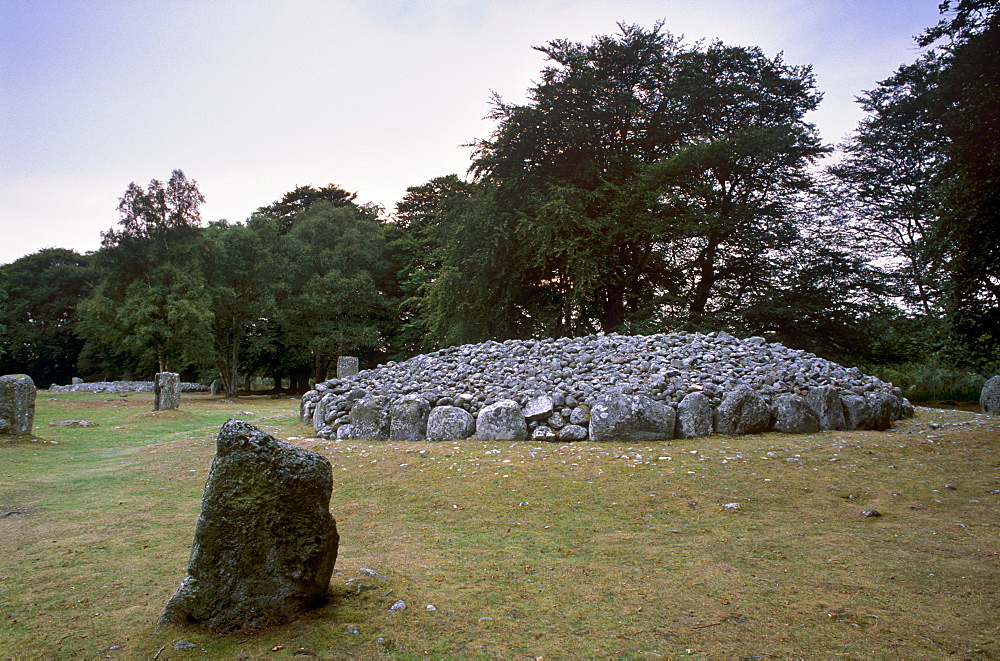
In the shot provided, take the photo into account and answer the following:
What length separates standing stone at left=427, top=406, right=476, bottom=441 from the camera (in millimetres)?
10633

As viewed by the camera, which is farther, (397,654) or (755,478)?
(755,478)

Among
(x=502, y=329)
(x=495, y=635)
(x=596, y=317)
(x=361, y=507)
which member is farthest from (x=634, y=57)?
(x=495, y=635)

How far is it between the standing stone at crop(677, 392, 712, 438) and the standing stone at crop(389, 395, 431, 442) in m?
4.42

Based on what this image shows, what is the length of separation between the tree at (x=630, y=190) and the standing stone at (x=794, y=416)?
33.3 ft

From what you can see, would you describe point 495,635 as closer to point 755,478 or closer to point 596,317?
point 755,478

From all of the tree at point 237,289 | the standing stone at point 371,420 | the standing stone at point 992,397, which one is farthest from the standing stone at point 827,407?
the tree at point 237,289

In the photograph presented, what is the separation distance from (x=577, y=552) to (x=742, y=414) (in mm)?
6301

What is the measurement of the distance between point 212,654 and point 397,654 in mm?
936

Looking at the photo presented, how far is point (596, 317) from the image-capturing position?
78.0ft

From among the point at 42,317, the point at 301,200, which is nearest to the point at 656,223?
the point at 301,200

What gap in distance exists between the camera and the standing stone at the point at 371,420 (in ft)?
36.4

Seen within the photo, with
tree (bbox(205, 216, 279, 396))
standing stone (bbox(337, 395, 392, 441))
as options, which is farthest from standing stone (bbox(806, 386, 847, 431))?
tree (bbox(205, 216, 279, 396))

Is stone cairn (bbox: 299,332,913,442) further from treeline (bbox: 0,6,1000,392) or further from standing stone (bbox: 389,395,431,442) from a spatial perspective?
treeline (bbox: 0,6,1000,392)

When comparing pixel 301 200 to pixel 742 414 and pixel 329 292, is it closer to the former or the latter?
pixel 329 292
